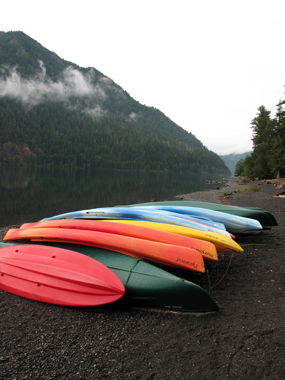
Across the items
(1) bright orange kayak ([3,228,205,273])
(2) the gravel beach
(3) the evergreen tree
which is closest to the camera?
(2) the gravel beach

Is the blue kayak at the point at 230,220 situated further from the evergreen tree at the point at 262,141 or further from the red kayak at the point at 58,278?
the evergreen tree at the point at 262,141

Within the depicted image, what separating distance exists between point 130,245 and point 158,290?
1046 mm

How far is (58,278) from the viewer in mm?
3881

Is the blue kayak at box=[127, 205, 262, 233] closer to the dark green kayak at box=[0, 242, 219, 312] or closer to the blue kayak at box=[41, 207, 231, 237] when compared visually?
the blue kayak at box=[41, 207, 231, 237]

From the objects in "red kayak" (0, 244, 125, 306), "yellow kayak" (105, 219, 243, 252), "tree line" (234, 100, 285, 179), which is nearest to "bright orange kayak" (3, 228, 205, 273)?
"red kayak" (0, 244, 125, 306)

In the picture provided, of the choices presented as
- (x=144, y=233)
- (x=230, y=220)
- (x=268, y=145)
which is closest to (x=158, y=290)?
(x=144, y=233)

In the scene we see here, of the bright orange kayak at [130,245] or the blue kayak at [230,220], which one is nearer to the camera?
the bright orange kayak at [130,245]

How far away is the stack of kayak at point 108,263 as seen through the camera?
138 inches

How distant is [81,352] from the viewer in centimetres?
280

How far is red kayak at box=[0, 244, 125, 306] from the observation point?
3.59 metres

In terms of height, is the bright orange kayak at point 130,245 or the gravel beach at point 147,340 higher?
the bright orange kayak at point 130,245

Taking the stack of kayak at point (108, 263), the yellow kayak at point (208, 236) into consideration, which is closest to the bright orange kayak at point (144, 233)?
the stack of kayak at point (108, 263)

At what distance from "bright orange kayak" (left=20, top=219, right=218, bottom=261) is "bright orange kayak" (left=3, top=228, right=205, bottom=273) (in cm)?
28

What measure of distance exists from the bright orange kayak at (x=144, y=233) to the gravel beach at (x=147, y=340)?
0.69 meters
